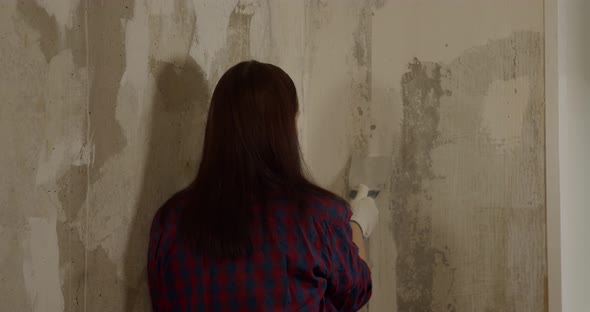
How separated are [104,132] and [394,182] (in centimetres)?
101

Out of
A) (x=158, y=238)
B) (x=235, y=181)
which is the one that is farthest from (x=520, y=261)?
(x=158, y=238)

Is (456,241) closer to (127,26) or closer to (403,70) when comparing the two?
(403,70)

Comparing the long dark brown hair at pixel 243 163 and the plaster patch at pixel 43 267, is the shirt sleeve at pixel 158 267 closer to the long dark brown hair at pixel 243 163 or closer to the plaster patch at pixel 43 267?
the long dark brown hair at pixel 243 163

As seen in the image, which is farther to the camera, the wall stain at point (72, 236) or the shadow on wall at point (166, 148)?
the shadow on wall at point (166, 148)

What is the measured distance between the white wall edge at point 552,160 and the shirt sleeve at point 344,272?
0.72 metres

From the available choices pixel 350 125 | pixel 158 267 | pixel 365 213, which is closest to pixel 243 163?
pixel 158 267

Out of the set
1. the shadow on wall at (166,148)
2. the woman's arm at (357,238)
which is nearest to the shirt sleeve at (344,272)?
the woman's arm at (357,238)

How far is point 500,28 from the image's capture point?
5.58 ft

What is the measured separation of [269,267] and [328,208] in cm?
18

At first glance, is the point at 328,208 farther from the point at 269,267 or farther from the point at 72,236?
the point at 72,236

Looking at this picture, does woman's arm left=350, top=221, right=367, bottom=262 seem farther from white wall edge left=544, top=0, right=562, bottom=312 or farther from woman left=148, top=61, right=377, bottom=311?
white wall edge left=544, top=0, right=562, bottom=312

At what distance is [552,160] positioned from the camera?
165 cm

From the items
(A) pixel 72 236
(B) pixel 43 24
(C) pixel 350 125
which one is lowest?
(A) pixel 72 236

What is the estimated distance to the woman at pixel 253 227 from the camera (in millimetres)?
1057
